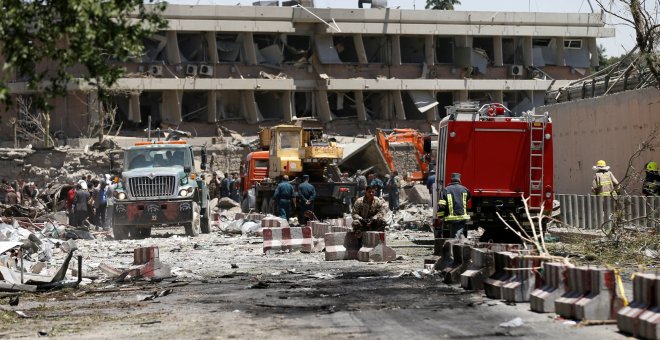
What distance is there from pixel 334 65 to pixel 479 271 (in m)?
56.6

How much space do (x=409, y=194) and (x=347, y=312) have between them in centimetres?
3624

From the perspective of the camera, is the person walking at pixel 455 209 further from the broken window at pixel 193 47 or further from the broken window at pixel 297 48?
the broken window at pixel 297 48

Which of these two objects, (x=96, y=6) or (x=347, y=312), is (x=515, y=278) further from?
(x=96, y=6)

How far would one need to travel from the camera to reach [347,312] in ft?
42.2

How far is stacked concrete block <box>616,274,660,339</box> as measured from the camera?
10.2m

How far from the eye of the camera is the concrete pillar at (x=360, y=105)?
72125 mm

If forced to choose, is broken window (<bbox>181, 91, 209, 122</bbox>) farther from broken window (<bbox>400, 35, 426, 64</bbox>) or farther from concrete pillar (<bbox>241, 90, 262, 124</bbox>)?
broken window (<bbox>400, 35, 426, 64</bbox>)

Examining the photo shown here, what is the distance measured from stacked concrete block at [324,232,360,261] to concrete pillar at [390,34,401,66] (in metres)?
50.8

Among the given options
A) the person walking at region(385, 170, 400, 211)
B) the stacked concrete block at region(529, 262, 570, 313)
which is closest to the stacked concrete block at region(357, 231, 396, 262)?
the stacked concrete block at region(529, 262, 570, 313)

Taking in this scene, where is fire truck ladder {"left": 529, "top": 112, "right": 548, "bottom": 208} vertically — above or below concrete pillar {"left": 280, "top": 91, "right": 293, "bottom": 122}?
below

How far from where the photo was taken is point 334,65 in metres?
71.2

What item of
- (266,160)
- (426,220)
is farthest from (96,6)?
(266,160)

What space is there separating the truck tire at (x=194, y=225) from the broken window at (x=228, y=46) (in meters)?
36.0

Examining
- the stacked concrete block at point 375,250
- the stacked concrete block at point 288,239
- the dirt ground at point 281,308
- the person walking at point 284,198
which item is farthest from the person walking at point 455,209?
the person walking at point 284,198
